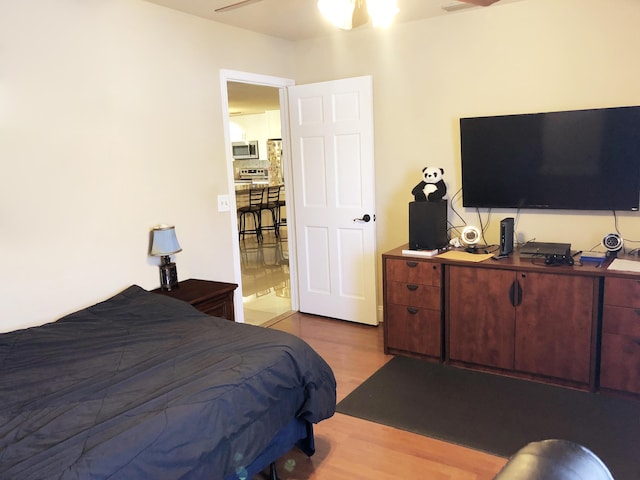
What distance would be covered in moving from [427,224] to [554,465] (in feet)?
8.76

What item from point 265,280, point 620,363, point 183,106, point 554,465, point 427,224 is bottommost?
point 265,280

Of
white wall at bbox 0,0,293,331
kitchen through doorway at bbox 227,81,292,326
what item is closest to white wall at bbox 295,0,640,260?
kitchen through doorway at bbox 227,81,292,326

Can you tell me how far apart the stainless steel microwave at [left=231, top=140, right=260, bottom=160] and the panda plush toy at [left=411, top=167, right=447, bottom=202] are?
23.6ft

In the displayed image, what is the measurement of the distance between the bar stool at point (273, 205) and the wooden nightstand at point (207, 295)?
5282 mm

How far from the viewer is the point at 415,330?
3.50m

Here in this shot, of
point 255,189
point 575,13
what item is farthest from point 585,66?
point 255,189

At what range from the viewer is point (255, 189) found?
8312 mm

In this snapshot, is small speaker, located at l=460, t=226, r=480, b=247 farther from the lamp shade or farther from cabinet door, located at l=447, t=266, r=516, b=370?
the lamp shade

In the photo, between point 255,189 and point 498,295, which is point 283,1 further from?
point 255,189

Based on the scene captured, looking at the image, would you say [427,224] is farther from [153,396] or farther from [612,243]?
[153,396]

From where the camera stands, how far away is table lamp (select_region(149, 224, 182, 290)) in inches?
124

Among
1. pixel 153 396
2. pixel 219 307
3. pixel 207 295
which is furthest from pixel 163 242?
pixel 153 396

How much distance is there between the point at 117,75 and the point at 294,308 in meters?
2.61

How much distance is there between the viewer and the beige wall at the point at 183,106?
8.52ft
